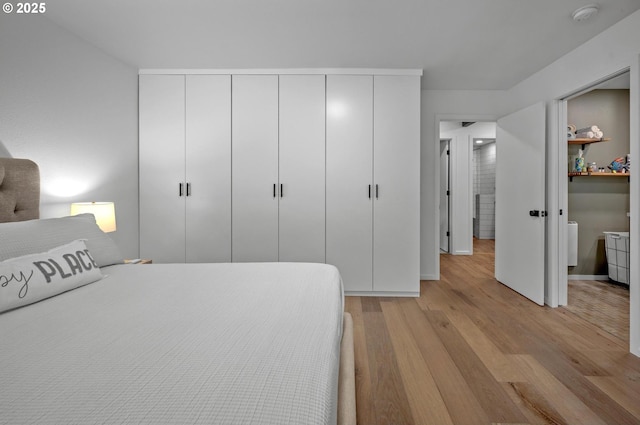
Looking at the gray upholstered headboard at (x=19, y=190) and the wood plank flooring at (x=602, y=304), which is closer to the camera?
the gray upholstered headboard at (x=19, y=190)

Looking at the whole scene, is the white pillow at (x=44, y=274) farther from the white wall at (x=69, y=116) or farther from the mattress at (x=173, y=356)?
the white wall at (x=69, y=116)

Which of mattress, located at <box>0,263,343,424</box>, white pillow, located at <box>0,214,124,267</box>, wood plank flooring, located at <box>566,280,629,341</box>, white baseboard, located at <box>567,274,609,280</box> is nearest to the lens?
mattress, located at <box>0,263,343,424</box>

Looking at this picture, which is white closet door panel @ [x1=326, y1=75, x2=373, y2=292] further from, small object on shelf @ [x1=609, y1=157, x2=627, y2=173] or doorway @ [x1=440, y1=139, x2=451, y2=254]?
small object on shelf @ [x1=609, y1=157, x2=627, y2=173]

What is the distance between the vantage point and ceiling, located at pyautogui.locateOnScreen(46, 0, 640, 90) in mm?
2113

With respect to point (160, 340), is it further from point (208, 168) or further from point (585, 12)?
point (585, 12)

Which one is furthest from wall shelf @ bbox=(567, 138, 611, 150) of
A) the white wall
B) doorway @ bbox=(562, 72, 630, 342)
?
the white wall

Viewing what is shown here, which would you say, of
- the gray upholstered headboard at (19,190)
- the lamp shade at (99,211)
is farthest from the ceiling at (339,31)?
the lamp shade at (99,211)

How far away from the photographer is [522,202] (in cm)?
331

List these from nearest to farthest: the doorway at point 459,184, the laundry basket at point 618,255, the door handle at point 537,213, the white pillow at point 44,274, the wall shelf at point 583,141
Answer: the white pillow at point 44,274
the door handle at point 537,213
the laundry basket at point 618,255
the wall shelf at point 583,141
the doorway at point 459,184

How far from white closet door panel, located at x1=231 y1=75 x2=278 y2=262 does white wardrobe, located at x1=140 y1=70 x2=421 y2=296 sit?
0.01m

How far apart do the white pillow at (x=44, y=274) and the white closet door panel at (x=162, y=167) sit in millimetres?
1632

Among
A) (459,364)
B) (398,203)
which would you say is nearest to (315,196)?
(398,203)

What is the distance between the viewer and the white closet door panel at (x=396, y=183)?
10.4 feet

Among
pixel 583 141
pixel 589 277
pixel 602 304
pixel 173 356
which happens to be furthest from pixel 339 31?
pixel 589 277
